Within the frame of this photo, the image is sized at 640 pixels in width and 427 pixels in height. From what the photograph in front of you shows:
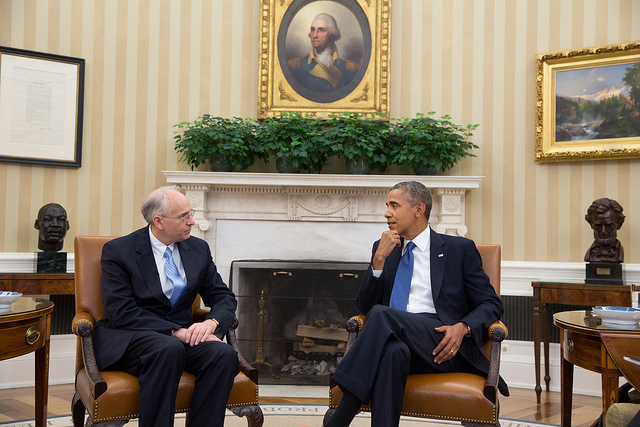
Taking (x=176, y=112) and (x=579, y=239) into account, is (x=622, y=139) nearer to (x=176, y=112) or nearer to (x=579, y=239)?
(x=579, y=239)

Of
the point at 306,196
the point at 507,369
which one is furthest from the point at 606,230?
the point at 306,196

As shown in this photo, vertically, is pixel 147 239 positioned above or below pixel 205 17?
below

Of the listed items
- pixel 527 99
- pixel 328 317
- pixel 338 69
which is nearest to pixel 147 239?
pixel 328 317

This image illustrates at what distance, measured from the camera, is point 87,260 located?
2869mm

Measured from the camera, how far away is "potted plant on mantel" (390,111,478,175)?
176 inches

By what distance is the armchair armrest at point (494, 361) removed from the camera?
2.38 m

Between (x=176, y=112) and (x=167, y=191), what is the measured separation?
2292 mm

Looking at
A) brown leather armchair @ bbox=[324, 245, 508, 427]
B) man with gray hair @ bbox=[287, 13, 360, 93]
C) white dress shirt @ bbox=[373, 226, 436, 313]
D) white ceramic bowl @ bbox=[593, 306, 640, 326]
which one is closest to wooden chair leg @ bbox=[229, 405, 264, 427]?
brown leather armchair @ bbox=[324, 245, 508, 427]

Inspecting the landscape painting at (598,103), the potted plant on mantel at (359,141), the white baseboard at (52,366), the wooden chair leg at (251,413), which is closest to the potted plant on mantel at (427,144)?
the potted plant on mantel at (359,141)

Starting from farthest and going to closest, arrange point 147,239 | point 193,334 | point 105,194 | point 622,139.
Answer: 1. point 105,194
2. point 622,139
3. point 147,239
4. point 193,334

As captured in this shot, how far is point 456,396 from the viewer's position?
2.38 meters

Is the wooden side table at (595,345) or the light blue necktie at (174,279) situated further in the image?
the light blue necktie at (174,279)

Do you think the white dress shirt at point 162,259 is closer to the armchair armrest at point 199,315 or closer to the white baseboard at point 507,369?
the armchair armrest at point 199,315

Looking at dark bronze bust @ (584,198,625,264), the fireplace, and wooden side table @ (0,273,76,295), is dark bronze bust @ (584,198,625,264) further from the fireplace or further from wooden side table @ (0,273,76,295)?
wooden side table @ (0,273,76,295)
